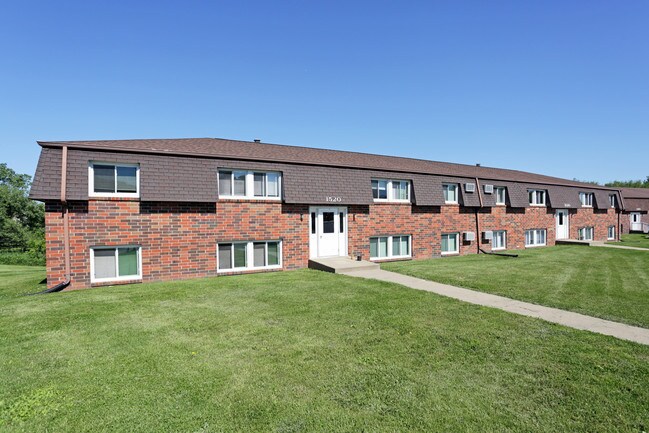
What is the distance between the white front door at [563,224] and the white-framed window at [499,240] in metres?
6.87

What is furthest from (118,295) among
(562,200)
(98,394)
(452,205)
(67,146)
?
(562,200)

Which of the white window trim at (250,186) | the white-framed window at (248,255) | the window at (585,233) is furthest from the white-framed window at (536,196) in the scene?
the white-framed window at (248,255)

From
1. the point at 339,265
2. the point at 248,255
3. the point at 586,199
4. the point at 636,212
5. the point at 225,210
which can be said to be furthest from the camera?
the point at 636,212

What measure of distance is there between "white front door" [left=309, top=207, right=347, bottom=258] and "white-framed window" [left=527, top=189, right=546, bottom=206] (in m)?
14.4

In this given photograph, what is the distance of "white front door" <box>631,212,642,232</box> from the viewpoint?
3738cm

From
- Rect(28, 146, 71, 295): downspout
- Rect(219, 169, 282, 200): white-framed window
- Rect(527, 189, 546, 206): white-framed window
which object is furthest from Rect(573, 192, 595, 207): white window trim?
Rect(28, 146, 71, 295): downspout

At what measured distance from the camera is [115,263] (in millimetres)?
10109

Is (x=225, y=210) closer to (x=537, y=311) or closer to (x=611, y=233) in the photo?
(x=537, y=311)

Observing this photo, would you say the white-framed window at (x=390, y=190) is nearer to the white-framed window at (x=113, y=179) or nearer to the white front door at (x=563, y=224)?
the white-framed window at (x=113, y=179)

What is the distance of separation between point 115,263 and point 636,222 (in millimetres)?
50934

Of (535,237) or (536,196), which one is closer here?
(535,237)

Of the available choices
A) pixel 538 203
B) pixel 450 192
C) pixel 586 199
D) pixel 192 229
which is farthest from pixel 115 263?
pixel 586 199

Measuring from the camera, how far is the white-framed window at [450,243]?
17.1m

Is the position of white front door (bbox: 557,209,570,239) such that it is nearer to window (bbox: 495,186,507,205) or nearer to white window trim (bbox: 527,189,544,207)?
white window trim (bbox: 527,189,544,207)
